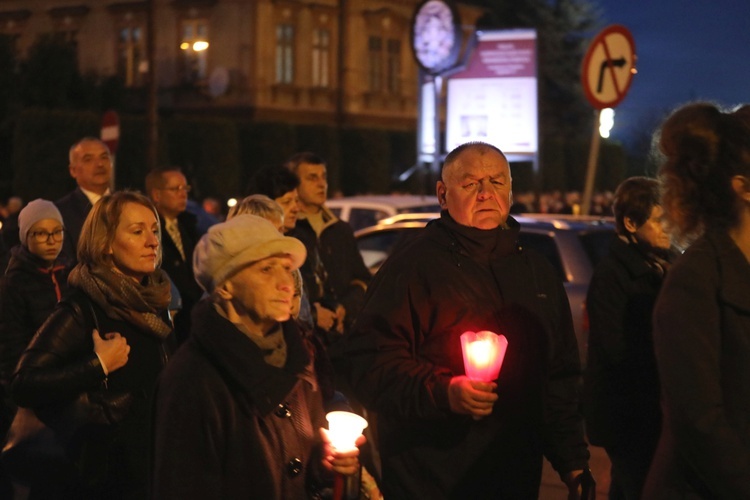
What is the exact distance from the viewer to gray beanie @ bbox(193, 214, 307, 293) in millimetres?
3859

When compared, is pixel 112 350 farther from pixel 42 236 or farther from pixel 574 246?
pixel 574 246

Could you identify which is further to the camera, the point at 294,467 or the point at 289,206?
the point at 289,206

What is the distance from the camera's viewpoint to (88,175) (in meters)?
8.58

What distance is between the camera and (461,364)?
4.24 meters

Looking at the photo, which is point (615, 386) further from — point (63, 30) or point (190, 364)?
point (63, 30)

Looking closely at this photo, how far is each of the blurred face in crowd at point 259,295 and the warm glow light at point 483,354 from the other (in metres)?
0.57

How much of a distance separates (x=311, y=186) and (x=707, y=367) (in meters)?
5.08

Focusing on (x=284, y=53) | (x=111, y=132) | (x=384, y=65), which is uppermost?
(x=284, y=53)

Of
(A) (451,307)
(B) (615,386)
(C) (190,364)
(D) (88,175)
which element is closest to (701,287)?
(A) (451,307)

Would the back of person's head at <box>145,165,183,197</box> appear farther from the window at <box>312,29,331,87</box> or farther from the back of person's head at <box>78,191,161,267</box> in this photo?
the window at <box>312,29,331,87</box>

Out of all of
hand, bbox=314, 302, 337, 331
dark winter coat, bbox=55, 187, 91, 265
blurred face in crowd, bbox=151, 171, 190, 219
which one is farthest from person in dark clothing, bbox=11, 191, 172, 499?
blurred face in crowd, bbox=151, 171, 190, 219

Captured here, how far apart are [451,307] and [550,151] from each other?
4378 centimetres

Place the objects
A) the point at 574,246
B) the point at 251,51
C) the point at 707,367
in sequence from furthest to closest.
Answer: the point at 251,51 < the point at 574,246 < the point at 707,367

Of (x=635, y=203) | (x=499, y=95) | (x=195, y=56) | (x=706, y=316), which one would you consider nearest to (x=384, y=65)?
(x=195, y=56)
